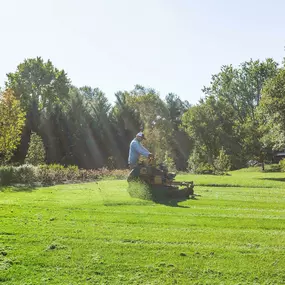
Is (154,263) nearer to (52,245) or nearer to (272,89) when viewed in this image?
(52,245)

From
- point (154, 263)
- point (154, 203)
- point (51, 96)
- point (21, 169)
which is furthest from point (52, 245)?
point (51, 96)

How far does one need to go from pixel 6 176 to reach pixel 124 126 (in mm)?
26653

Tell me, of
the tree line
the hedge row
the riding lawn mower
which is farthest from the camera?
the tree line

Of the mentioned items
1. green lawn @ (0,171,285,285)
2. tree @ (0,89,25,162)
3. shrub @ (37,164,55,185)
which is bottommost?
green lawn @ (0,171,285,285)

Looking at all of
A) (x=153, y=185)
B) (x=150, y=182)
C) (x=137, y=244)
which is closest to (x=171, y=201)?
(x=153, y=185)

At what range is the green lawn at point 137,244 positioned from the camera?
4164 mm

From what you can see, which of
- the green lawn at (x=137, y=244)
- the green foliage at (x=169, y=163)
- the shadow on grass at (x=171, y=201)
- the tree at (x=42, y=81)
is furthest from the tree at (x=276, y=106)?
the tree at (x=42, y=81)

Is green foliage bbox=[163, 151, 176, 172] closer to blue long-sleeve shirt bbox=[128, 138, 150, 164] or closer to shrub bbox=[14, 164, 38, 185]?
shrub bbox=[14, 164, 38, 185]

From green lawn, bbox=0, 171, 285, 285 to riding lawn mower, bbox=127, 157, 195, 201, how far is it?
2103 millimetres

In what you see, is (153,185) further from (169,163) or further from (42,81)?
(42,81)

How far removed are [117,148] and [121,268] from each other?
1402 inches

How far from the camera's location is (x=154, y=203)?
30.4 ft

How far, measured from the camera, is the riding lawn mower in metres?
10.6

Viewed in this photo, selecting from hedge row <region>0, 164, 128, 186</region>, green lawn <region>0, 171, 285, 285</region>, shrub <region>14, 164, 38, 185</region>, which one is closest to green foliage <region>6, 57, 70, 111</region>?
hedge row <region>0, 164, 128, 186</region>
